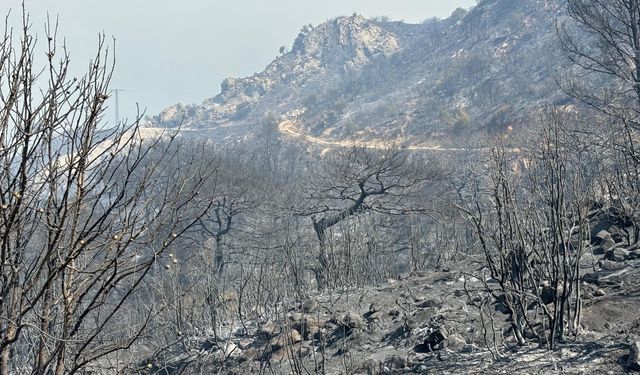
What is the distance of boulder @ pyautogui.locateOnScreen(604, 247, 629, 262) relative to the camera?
24.9 ft

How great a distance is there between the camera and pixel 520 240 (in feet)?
17.4

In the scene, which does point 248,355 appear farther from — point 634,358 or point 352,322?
point 634,358

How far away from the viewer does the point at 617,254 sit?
771cm

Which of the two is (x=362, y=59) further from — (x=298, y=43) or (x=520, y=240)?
(x=520, y=240)

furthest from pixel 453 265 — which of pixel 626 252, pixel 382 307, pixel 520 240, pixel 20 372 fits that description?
pixel 20 372

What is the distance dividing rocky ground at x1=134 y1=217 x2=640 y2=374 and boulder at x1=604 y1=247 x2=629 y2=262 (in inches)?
0.6

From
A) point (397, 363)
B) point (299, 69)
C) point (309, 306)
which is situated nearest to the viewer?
point (397, 363)

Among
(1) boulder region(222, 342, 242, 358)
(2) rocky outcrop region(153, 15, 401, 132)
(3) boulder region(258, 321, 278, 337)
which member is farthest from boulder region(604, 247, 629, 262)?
(2) rocky outcrop region(153, 15, 401, 132)

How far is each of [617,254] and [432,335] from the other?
121 inches

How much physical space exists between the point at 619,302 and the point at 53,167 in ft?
18.1

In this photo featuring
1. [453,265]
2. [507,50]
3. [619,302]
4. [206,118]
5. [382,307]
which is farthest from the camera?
[206,118]

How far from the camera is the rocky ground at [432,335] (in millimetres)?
4938

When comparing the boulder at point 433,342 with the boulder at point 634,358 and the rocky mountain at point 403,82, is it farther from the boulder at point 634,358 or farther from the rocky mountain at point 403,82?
the rocky mountain at point 403,82

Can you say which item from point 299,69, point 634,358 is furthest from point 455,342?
point 299,69
